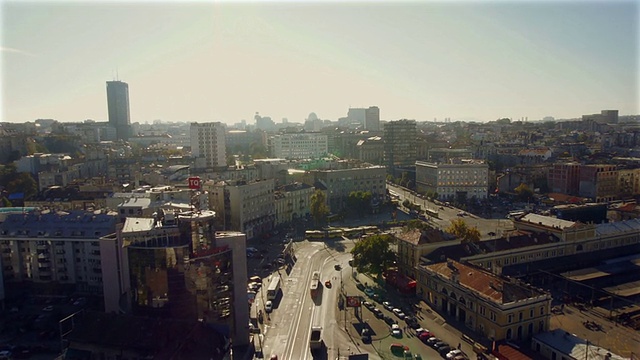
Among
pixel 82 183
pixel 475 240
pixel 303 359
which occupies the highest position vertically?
pixel 82 183

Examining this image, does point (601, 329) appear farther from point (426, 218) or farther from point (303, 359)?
point (426, 218)

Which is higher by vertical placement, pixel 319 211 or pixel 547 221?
pixel 547 221

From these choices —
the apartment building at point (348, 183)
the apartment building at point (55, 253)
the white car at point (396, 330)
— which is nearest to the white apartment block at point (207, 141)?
the apartment building at point (348, 183)

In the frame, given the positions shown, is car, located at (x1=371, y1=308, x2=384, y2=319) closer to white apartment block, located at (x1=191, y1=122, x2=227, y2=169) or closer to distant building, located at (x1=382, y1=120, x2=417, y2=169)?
white apartment block, located at (x1=191, y1=122, x2=227, y2=169)

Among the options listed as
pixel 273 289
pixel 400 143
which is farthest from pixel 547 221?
pixel 400 143

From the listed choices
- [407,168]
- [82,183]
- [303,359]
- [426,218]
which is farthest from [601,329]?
[407,168]

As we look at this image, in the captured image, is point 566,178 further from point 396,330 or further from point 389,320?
point 396,330

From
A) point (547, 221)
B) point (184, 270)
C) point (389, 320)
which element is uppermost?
point (184, 270)

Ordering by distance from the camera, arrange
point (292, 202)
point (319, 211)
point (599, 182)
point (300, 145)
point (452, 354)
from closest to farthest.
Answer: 1. point (452, 354)
2. point (319, 211)
3. point (292, 202)
4. point (599, 182)
5. point (300, 145)
